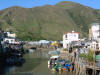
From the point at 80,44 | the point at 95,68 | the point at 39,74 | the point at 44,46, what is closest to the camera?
the point at 95,68

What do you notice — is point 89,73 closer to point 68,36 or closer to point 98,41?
point 98,41

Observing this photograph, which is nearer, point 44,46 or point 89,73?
point 89,73

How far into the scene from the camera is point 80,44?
81.2 m

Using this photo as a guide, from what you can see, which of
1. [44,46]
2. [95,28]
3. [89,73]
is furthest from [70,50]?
[44,46]

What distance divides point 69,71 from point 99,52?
28.2ft

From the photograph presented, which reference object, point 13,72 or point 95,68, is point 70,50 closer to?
point 13,72

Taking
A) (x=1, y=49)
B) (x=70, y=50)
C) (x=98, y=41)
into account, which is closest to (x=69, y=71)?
(x=98, y=41)

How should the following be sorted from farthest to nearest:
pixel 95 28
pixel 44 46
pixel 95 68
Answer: pixel 44 46 → pixel 95 28 → pixel 95 68

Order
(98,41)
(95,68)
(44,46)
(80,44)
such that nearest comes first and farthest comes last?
(95,68) < (98,41) < (80,44) < (44,46)

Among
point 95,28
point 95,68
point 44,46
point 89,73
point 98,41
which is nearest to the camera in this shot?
point 95,68

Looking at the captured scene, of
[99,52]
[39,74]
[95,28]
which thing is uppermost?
[95,28]

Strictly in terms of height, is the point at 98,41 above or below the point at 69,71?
above

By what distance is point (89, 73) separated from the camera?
46000 mm

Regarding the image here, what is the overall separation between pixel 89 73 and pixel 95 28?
22912 mm
